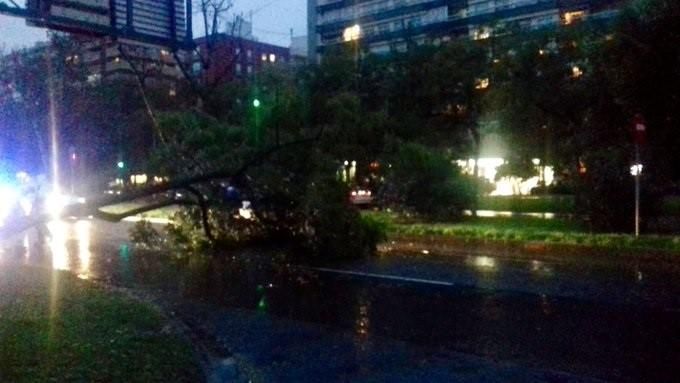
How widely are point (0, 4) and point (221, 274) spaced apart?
951 cm

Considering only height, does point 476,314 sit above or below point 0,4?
below

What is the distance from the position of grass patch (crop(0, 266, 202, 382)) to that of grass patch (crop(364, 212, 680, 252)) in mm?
10145

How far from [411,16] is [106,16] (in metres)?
79.8

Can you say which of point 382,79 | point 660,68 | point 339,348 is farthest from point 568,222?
point 382,79

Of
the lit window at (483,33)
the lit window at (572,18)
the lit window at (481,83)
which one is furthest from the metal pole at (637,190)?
the lit window at (483,33)

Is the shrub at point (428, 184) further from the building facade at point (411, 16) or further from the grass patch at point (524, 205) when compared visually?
the building facade at point (411, 16)

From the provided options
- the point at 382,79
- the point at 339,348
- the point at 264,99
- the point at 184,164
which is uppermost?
the point at 382,79

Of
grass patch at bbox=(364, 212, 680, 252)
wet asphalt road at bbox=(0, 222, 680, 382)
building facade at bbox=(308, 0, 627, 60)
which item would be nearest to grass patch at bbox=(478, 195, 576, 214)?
grass patch at bbox=(364, 212, 680, 252)

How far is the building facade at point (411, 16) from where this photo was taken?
244 feet

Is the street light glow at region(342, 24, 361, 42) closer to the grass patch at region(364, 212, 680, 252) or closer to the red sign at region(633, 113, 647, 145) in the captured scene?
the grass patch at region(364, 212, 680, 252)

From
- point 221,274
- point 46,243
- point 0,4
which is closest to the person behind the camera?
point 0,4

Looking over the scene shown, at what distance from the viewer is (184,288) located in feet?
52.0

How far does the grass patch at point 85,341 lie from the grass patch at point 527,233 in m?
10.1

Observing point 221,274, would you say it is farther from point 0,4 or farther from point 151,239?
point 0,4
